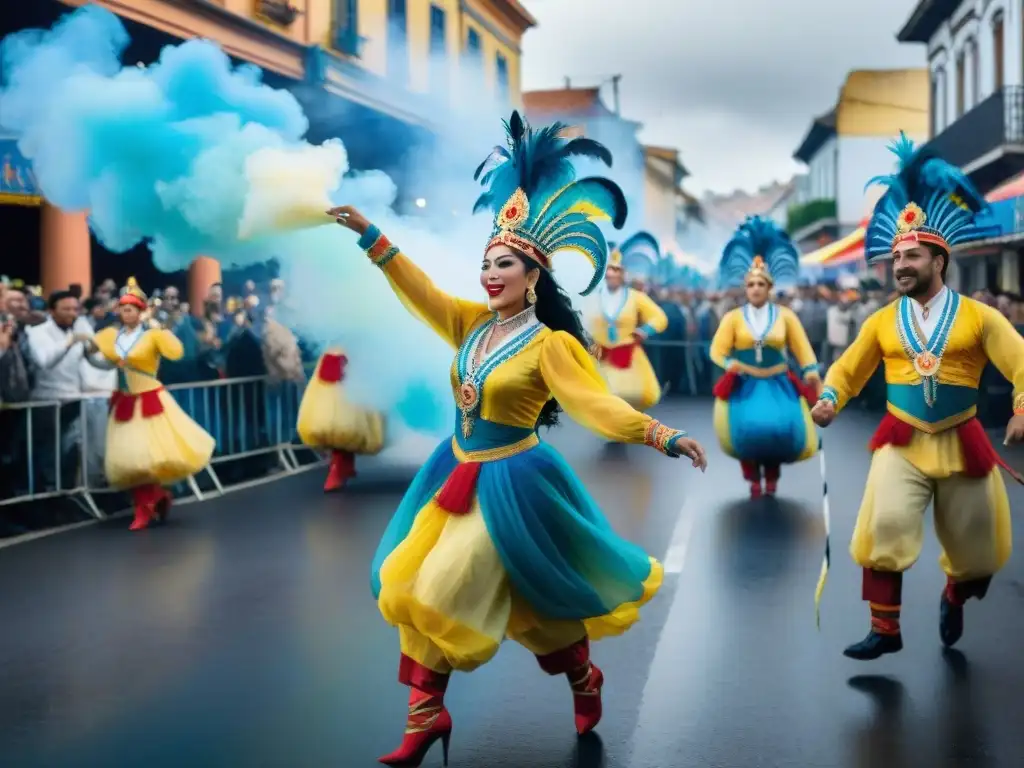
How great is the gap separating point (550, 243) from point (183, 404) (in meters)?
7.76

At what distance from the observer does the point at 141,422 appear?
10.4 m

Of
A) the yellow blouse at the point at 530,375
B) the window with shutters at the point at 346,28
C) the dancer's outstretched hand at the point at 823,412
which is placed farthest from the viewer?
the window with shutters at the point at 346,28

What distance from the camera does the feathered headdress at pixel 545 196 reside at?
5.34m

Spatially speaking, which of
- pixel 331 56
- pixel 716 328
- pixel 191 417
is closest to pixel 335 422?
pixel 191 417

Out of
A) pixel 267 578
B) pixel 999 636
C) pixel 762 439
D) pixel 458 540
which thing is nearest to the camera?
pixel 458 540

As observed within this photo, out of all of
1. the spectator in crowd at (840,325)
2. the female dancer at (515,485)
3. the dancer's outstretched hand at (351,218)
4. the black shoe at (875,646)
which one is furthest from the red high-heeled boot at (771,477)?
the spectator in crowd at (840,325)

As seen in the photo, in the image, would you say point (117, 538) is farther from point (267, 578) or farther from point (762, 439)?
point (762, 439)

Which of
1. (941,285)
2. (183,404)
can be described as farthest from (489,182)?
(183,404)

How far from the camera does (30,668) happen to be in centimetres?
639

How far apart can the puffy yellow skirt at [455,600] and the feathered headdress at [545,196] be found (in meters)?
1.11

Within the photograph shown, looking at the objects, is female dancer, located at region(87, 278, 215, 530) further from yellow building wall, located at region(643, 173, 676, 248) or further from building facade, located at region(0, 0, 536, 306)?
yellow building wall, located at region(643, 173, 676, 248)

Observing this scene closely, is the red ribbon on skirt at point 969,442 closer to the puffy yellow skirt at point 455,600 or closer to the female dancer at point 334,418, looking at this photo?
the puffy yellow skirt at point 455,600

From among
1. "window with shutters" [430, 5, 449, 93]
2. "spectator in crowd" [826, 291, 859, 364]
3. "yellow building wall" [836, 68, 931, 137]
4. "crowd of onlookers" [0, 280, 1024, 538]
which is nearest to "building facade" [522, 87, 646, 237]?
"yellow building wall" [836, 68, 931, 137]

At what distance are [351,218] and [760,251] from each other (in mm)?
A: 7102
